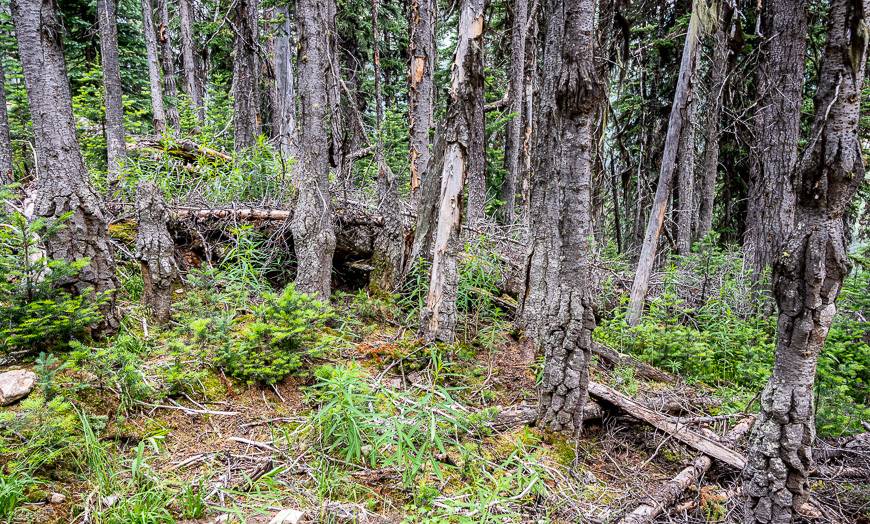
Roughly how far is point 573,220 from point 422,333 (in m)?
2.05

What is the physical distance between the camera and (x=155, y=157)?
718 cm

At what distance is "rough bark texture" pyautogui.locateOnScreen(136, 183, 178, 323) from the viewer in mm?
4102

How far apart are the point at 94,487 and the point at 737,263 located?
31.6ft

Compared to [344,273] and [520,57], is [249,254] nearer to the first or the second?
[344,273]

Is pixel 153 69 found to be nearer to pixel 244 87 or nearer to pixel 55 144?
pixel 244 87

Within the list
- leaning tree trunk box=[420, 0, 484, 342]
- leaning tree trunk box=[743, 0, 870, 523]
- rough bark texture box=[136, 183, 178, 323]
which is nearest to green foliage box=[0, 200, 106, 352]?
rough bark texture box=[136, 183, 178, 323]

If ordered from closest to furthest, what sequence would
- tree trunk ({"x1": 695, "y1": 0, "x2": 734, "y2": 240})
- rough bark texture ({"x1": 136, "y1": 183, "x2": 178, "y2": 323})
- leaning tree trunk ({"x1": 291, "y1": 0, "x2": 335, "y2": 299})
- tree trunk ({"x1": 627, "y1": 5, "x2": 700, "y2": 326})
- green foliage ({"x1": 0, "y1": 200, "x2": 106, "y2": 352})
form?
green foliage ({"x1": 0, "y1": 200, "x2": 106, "y2": 352})
rough bark texture ({"x1": 136, "y1": 183, "x2": 178, "y2": 323})
leaning tree trunk ({"x1": 291, "y1": 0, "x2": 335, "y2": 299})
tree trunk ({"x1": 627, "y1": 5, "x2": 700, "y2": 326})
tree trunk ({"x1": 695, "y1": 0, "x2": 734, "y2": 240})

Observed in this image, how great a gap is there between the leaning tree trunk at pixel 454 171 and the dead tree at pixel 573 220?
3.51 ft

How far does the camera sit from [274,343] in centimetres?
395

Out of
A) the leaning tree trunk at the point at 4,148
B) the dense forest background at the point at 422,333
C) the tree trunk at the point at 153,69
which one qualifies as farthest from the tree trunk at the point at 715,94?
the leaning tree trunk at the point at 4,148

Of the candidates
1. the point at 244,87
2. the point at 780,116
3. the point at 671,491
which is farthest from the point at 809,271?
the point at 244,87

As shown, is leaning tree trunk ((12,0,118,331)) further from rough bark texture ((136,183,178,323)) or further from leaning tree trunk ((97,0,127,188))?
leaning tree trunk ((97,0,127,188))

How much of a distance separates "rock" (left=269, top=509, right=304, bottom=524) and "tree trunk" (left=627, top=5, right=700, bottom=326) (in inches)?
193

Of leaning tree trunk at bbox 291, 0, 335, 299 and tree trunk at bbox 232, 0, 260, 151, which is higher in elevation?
tree trunk at bbox 232, 0, 260, 151
